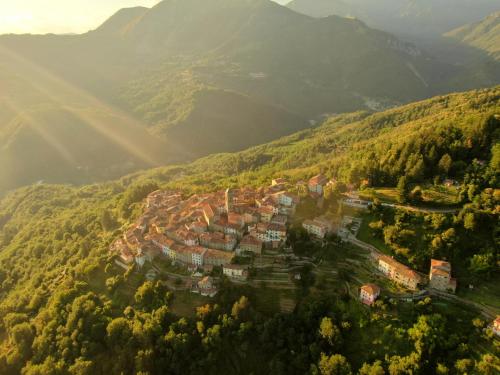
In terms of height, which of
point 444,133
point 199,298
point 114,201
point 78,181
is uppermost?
point 444,133

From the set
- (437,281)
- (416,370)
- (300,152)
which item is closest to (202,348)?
(416,370)

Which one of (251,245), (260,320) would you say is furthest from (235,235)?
(260,320)

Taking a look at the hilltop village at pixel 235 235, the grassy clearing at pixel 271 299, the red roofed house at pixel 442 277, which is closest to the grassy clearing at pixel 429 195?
the hilltop village at pixel 235 235

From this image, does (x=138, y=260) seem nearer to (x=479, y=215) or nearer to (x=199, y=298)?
(x=199, y=298)

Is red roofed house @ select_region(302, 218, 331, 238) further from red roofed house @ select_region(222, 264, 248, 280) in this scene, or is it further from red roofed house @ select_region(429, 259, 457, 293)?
red roofed house @ select_region(429, 259, 457, 293)

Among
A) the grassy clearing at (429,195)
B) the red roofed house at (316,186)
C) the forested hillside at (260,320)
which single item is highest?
the grassy clearing at (429,195)

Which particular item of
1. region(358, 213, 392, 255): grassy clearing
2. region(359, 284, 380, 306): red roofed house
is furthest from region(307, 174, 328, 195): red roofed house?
region(359, 284, 380, 306): red roofed house

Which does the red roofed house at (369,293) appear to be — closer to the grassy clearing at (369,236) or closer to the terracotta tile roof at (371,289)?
the terracotta tile roof at (371,289)
